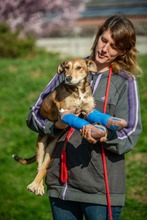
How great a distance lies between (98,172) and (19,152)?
211 inches

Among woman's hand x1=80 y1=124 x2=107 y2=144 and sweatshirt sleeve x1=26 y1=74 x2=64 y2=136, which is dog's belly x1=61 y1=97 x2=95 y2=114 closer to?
sweatshirt sleeve x1=26 y1=74 x2=64 y2=136

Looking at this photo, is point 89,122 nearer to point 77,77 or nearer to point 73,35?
point 77,77

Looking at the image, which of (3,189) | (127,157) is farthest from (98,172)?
(127,157)

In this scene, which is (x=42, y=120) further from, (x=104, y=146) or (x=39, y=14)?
(x=39, y=14)

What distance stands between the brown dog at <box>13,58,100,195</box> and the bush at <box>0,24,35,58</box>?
39.3 feet

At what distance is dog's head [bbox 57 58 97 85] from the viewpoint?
3.40m

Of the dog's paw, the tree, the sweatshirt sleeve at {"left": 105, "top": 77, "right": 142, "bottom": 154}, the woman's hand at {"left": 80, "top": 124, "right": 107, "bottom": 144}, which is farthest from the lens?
the tree

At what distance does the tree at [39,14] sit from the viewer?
21.9 meters

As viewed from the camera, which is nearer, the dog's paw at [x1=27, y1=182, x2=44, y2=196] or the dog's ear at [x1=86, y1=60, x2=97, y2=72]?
the dog's ear at [x1=86, y1=60, x2=97, y2=72]

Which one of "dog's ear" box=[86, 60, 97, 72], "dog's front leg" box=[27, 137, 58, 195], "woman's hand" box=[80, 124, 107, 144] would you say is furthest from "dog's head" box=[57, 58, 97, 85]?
"woman's hand" box=[80, 124, 107, 144]

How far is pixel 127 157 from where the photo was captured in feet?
26.2

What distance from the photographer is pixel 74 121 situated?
298cm

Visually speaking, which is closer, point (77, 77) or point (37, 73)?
point (77, 77)

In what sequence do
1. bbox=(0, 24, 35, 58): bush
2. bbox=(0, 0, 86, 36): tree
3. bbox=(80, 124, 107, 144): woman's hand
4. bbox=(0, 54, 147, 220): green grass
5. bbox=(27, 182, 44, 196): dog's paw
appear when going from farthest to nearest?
bbox=(0, 0, 86, 36): tree, bbox=(0, 24, 35, 58): bush, bbox=(0, 54, 147, 220): green grass, bbox=(27, 182, 44, 196): dog's paw, bbox=(80, 124, 107, 144): woman's hand
